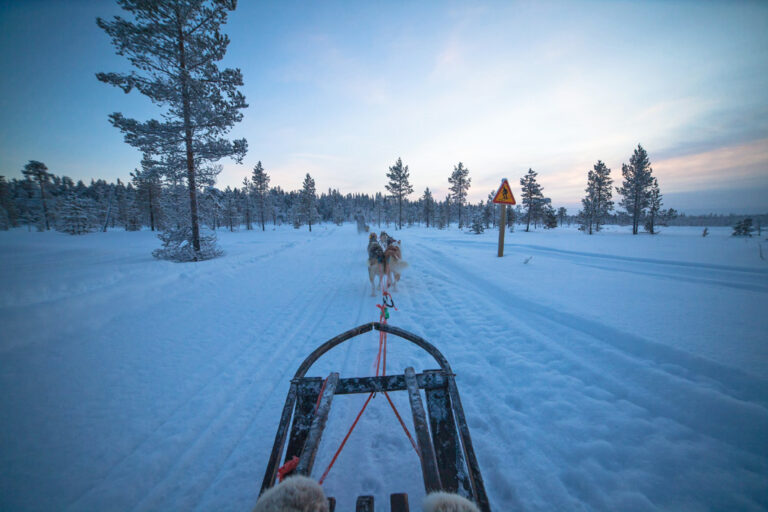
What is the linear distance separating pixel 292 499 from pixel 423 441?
850 millimetres

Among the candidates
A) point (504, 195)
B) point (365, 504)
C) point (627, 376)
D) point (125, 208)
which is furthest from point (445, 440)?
point (125, 208)

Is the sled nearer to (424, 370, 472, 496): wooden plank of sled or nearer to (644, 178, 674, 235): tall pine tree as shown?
(424, 370, 472, 496): wooden plank of sled

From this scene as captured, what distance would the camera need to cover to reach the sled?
56.9 inches

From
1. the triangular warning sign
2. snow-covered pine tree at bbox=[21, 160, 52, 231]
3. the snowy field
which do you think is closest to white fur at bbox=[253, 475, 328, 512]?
the snowy field

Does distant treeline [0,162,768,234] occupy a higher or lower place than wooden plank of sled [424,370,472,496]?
higher

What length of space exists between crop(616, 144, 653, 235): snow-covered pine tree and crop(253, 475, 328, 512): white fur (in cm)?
4123

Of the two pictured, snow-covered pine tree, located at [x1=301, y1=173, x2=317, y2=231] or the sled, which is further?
snow-covered pine tree, located at [x1=301, y1=173, x2=317, y2=231]

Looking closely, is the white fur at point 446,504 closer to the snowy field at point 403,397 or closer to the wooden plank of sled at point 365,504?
the wooden plank of sled at point 365,504

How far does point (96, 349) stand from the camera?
4.00 meters

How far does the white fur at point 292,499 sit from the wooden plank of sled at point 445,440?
86 centimetres

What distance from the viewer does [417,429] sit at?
166 centimetres

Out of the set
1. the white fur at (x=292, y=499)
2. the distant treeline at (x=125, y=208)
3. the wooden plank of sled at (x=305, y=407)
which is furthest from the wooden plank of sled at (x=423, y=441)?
the distant treeline at (x=125, y=208)

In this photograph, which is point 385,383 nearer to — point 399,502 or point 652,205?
point 399,502

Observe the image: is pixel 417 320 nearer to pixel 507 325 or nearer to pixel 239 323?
pixel 507 325
